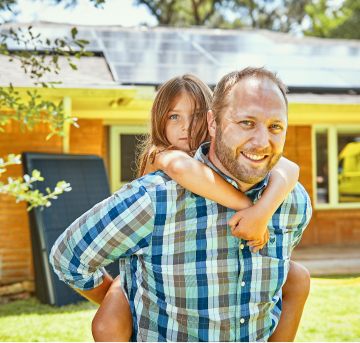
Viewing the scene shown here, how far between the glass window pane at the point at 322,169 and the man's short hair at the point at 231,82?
25.1 feet

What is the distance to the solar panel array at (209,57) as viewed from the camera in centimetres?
660

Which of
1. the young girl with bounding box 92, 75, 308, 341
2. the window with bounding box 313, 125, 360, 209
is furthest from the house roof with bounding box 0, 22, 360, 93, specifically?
the young girl with bounding box 92, 75, 308, 341

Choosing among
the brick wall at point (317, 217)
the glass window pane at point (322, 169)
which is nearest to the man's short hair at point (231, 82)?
the brick wall at point (317, 217)

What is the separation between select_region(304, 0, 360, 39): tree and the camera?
2164 centimetres

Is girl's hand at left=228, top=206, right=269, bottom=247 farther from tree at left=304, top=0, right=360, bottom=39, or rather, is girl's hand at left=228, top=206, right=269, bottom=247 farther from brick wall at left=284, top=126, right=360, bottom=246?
tree at left=304, top=0, right=360, bottom=39

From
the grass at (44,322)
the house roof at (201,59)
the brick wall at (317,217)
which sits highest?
the house roof at (201,59)

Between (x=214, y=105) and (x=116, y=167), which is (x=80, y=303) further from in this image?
(x=214, y=105)

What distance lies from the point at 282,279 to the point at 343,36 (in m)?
22.9

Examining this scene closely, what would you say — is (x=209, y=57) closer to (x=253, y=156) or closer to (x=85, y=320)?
(x=85, y=320)

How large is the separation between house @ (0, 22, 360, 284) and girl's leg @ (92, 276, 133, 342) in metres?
4.00

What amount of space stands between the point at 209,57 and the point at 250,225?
6.49 m

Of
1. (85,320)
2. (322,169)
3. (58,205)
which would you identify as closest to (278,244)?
(85,320)

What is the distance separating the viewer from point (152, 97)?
5836mm

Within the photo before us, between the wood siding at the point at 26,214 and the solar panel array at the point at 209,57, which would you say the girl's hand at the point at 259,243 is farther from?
the wood siding at the point at 26,214
